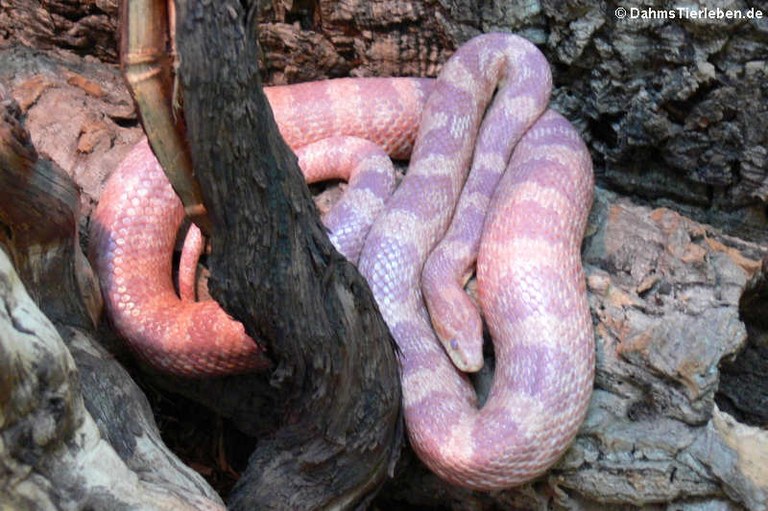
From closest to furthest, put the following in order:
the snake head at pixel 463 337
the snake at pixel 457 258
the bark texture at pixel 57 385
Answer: the bark texture at pixel 57 385, the snake at pixel 457 258, the snake head at pixel 463 337

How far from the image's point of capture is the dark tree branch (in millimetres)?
1817

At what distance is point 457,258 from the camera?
323 cm

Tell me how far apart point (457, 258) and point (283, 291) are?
1.17m

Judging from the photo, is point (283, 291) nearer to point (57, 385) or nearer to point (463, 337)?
point (57, 385)

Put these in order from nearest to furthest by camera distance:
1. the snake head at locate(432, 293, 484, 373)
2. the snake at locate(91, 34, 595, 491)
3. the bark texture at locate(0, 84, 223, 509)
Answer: the bark texture at locate(0, 84, 223, 509)
the snake at locate(91, 34, 595, 491)
the snake head at locate(432, 293, 484, 373)

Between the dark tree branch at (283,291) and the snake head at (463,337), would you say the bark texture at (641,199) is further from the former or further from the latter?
the snake head at (463,337)

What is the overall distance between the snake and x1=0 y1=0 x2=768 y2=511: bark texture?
17 centimetres

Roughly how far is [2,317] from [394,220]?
187 cm

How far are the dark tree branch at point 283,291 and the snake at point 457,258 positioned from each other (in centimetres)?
30

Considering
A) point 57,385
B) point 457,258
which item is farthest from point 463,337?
point 57,385

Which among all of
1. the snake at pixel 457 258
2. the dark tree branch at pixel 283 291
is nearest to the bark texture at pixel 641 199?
the dark tree branch at pixel 283 291

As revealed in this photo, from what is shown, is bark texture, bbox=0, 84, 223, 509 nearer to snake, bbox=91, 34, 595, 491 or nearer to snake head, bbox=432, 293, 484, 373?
snake, bbox=91, 34, 595, 491

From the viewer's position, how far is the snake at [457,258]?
9.14ft

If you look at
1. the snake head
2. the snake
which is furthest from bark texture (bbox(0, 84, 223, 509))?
the snake head
